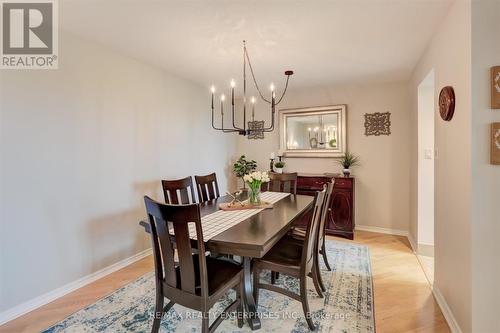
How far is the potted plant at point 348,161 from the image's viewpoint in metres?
4.22

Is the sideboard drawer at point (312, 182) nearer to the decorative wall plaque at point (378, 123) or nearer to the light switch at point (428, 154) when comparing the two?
the decorative wall plaque at point (378, 123)

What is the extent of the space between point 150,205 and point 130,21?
1661 millimetres

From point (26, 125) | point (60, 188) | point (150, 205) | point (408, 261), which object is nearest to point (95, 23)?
point (26, 125)

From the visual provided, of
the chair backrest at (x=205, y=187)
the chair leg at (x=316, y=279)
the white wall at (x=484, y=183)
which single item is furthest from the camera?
the chair backrest at (x=205, y=187)

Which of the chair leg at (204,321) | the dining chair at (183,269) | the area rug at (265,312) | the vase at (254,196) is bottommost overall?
the area rug at (265,312)

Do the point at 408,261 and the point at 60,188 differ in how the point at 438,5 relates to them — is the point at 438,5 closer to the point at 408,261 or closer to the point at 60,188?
the point at 408,261

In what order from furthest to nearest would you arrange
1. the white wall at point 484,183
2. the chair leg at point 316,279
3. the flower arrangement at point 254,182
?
the flower arrangement at point 254,182
the chair leg at point 316,279
the white wall at point 484,183

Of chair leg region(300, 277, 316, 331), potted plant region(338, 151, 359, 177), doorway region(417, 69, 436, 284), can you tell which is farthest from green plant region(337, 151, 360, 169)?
chair leg region(300, 277, 316, 331)

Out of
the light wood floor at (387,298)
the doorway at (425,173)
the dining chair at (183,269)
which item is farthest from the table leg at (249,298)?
the doorway at (425,173)

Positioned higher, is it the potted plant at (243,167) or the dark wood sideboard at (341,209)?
the potted plant at (243,167)

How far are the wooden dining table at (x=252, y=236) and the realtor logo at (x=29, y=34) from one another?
1720 mm

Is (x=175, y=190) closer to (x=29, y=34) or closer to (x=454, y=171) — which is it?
(x=29, y=34)

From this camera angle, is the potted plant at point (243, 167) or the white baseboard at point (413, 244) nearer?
the white baseboard at point (413, 244)

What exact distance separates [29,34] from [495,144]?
11.6 feet
